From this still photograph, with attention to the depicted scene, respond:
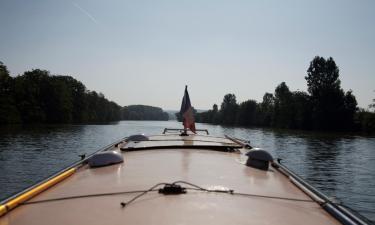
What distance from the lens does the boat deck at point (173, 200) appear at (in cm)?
345

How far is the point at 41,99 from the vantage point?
8388 cm

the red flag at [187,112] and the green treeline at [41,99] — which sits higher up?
the green treeline at [41,99]

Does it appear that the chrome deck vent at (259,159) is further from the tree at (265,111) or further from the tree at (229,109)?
the tree at (229,109)

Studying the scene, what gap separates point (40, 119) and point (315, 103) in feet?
200

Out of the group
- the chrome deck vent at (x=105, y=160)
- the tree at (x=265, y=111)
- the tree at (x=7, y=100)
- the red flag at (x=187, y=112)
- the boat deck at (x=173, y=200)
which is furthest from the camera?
the tree at (x=265, y=111)

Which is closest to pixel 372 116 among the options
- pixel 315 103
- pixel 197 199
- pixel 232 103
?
pixel 315 103

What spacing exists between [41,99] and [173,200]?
8755 cm

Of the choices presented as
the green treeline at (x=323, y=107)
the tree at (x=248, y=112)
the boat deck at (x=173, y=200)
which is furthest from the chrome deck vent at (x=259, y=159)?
the tree at (x=248, y=112)

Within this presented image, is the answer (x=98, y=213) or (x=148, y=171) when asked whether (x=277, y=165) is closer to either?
(x=148, y=171)

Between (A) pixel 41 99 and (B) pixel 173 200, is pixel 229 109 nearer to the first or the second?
(A) pixel 41 99

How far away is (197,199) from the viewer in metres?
→ 3.94

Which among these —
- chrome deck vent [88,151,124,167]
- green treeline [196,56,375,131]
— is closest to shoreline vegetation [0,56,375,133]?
green treeline [196,56,375,131]

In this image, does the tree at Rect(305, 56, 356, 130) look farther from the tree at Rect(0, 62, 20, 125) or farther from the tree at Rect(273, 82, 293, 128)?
the tree at Rect(0, 62, 20, 125)

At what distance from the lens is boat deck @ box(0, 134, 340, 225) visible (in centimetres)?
345
